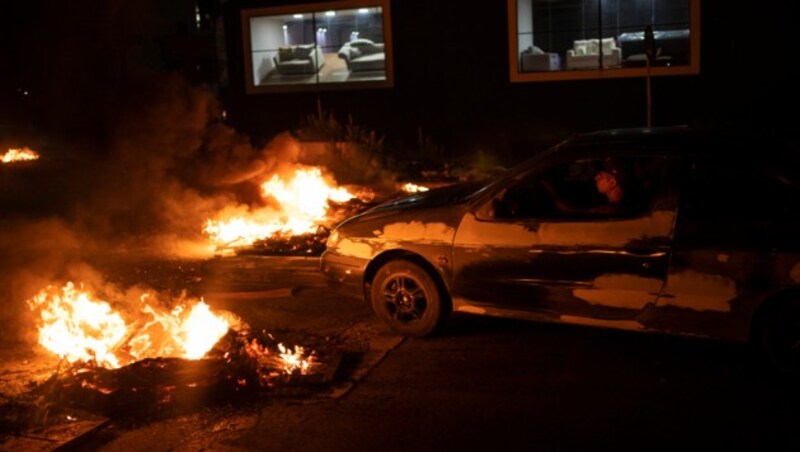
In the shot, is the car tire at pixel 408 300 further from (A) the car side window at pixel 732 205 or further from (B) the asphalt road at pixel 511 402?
(A) the car side window at pixel 732 205

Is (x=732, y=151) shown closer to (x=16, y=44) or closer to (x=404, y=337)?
(x=404, y=337)

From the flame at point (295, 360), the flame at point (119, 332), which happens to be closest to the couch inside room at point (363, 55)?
the flame at point (119, 332)

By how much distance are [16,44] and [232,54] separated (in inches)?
293

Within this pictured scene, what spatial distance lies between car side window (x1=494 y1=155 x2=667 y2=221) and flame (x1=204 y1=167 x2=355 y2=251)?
4.40 metres

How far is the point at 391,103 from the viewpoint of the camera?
16906mm

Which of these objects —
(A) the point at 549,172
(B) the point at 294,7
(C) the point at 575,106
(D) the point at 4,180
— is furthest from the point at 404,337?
(D) the point at 4,180

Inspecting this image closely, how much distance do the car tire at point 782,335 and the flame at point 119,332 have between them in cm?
376

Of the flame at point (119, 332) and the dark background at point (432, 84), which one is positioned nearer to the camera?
the flame at point (119, 332)

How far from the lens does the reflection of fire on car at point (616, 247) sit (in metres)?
5.40

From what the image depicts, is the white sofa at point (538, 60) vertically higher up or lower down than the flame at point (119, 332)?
higher up

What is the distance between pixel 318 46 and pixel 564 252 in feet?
41.4

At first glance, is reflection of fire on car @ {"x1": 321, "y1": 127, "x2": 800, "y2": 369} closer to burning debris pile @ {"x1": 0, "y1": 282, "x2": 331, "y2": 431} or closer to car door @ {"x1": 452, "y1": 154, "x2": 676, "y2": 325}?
car door @ {"x1": 452, "y1": 154, "x2": 676, "y2": 325}

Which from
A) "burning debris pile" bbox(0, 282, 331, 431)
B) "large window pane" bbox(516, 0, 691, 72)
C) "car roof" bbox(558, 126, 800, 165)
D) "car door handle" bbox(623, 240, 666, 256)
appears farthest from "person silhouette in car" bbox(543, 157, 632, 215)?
"large window pane" bbox(516, 0, 691, 72)

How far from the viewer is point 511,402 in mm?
5277
